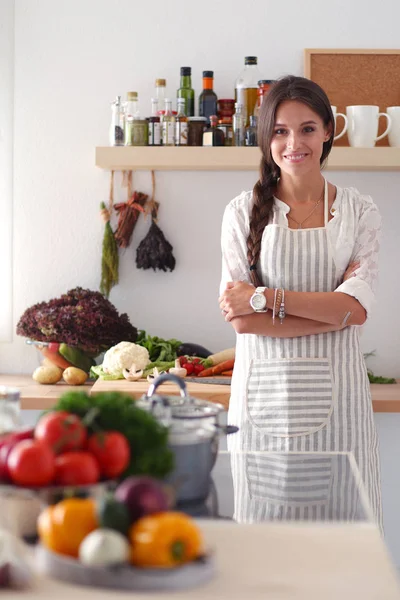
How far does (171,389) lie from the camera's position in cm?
311

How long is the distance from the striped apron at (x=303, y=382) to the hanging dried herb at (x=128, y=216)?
1.34 meters

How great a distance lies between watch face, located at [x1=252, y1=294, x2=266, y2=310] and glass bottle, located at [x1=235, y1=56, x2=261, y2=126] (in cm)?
136

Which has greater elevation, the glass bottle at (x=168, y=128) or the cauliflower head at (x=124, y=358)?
the glass bottle at (x=168, y=128)

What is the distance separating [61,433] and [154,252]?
8.19 ft

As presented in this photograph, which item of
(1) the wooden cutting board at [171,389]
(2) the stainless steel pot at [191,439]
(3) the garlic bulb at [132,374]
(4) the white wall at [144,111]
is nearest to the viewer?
(2) the stainless steel pot at [191,439]

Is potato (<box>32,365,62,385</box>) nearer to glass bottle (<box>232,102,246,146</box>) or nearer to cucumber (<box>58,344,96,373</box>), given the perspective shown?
cucumber (<box>58,344,96,373</box>)

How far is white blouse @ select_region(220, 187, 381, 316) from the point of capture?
225 centimetres

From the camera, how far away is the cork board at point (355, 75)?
139 inches

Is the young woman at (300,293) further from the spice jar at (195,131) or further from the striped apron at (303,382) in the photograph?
the spice jar at (195,131)

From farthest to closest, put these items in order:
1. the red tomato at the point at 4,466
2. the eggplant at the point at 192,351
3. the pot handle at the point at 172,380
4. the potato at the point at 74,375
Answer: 1. the eggplant at the point at 192,351
2. the potato at the point at 74,375
3. the pot handle at the point at 172,380
4. the red tomato at the point at 4,466

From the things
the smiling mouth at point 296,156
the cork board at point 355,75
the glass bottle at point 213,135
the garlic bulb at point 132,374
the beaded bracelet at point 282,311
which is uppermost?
the cork board at point 355,75

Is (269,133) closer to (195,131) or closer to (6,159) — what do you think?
(195,131)

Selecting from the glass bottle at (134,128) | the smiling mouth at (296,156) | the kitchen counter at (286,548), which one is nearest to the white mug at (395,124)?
the glass bottle at (134,128)

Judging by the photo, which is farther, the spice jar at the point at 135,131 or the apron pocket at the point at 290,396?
the spice jar at the point at 135,131
